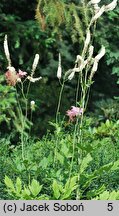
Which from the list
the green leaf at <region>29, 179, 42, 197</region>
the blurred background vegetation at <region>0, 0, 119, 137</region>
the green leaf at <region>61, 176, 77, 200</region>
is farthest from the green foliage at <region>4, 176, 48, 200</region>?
the blurred background vegetation at <region>0, 0, 119, 137</region>

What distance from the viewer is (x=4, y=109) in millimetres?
5637

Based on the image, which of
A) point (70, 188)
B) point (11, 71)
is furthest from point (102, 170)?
point (11, 71)

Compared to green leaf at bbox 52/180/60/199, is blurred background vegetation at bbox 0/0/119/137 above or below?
above

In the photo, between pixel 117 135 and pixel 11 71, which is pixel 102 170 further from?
pixel 117 135

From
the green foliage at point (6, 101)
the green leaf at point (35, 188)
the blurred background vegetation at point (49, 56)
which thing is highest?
the blurred background vegetation at point (49, 56)

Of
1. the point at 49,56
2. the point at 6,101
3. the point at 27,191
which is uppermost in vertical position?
the point at 49,56

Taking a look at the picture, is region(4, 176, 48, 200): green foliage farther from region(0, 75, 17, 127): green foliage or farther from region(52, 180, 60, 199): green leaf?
region(0, 75, 17, 127): green foliage

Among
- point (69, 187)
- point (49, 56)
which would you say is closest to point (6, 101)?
point (49, 56)

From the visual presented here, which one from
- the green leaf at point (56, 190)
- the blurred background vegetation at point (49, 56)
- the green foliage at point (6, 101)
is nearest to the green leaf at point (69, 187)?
the green leaf at point (56, 190)

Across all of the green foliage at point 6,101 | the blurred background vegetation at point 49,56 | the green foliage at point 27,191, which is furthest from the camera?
the blurred background vegetation at point 49,56

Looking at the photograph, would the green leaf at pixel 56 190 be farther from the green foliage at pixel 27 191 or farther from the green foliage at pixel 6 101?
the green foliage at pixel 6 101

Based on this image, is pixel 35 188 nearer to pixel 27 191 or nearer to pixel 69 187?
pixel 27 191

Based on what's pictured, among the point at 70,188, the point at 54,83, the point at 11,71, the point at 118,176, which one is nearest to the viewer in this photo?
the point at 70,188

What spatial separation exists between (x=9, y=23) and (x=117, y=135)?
2392 mm
